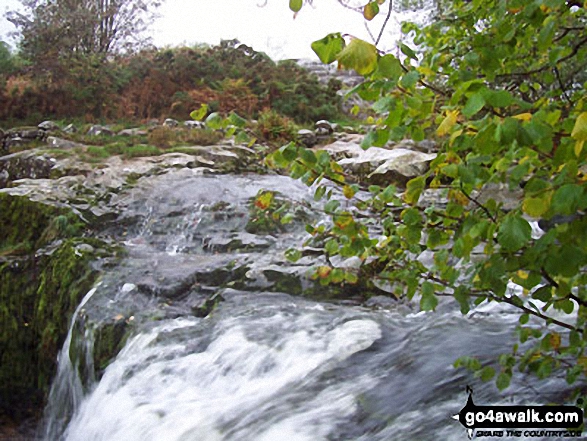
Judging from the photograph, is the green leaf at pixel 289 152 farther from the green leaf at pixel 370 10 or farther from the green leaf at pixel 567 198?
the green leaf at pixel 567 198

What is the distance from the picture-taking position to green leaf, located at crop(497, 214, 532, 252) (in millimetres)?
991

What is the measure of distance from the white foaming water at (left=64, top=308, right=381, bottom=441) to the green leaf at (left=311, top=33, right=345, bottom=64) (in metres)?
2.13

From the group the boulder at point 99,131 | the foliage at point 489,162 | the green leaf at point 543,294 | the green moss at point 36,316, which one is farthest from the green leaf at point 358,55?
the boulder at point 99,131

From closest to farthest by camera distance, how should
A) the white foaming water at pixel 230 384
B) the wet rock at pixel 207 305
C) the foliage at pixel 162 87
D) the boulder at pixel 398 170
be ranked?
the white foaming water at pixel 230 384 < the wet rock at pixel 207 305 < the boulder at pixel 398 170 < the foliage at pixel 162 87

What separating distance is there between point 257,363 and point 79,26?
13702 mm

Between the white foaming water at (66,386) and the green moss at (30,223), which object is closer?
the white foaming water at (66,386)

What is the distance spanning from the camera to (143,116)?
13938 millimetres

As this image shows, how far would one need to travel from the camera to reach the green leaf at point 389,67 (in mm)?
1097

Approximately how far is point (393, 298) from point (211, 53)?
14032 millimetres

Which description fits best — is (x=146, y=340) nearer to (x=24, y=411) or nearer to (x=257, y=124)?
(x=24, y=411)

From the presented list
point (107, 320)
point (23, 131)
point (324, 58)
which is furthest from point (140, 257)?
point (23, 131)

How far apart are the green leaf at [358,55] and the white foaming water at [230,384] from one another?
214 cm

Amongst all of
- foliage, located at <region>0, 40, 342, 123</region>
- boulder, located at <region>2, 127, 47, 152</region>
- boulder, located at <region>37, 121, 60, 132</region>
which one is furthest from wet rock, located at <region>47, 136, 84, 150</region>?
foliage, located at <region>0, 40, 342, 123</region>

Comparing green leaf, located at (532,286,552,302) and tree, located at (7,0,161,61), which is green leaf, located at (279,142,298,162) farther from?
tree, located at (7,0,161,61)
